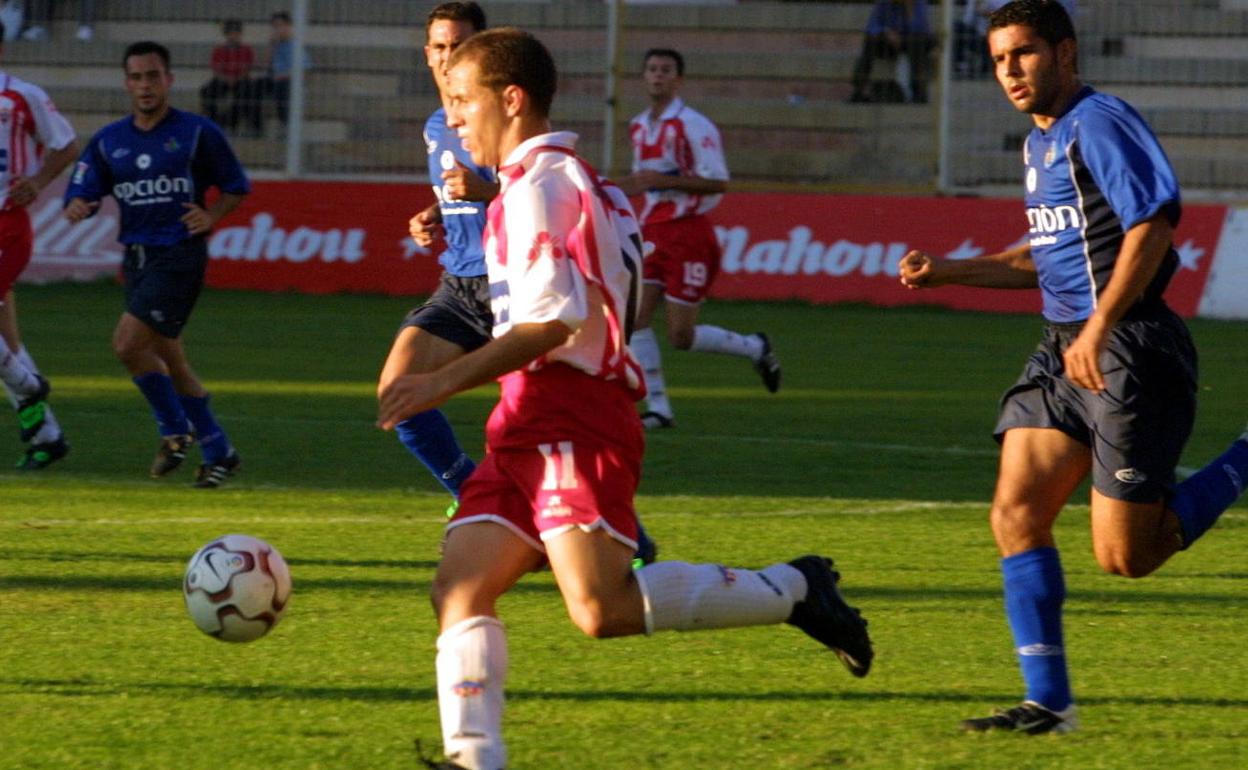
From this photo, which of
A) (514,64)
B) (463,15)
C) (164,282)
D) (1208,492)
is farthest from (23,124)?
(1208,492)

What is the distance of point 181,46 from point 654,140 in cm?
1276

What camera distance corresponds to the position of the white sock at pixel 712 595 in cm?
453

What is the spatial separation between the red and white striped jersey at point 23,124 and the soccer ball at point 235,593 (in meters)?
6.24

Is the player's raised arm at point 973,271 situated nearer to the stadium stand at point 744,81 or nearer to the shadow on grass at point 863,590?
the shadow on grass at point 863,590

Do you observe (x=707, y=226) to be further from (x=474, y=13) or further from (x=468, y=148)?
(x=468, y=148)

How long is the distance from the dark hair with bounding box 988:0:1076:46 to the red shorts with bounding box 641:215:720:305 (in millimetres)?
7413

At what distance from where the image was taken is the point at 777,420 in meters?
12.0

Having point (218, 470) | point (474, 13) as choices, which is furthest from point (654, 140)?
point (474, 13)

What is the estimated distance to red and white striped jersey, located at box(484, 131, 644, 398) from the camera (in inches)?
169

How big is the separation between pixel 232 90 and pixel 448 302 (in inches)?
629

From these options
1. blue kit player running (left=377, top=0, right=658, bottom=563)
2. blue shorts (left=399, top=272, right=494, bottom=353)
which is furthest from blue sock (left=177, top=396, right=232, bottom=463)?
blue shorts (left=399, top=272, right=494, bottom=353)

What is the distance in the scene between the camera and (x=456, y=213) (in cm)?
768

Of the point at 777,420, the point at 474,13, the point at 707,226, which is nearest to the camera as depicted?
the point at 474,13

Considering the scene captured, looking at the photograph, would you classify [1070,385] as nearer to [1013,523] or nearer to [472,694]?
[1013,523]
